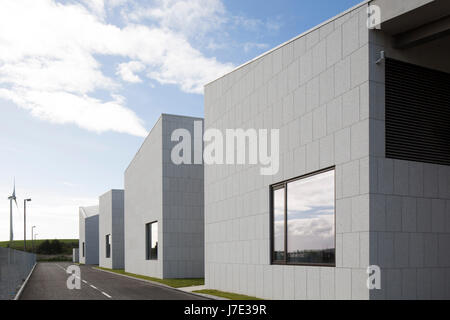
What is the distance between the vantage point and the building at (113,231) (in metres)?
48.4

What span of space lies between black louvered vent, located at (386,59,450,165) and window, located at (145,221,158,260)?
2081 centimetres

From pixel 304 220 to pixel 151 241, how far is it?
19593mm

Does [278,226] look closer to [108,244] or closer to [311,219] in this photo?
[311,219]

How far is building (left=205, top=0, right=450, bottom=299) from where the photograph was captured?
10.7m

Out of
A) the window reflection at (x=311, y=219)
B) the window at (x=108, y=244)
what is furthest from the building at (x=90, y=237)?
the window reflection at (x=311, y=219)

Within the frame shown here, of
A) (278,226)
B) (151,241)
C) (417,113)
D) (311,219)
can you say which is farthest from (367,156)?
(151,241)

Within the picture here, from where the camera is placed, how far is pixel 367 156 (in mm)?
10719

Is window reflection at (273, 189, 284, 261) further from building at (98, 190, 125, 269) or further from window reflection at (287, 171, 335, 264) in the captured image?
building at (98, 190, 125, 269)

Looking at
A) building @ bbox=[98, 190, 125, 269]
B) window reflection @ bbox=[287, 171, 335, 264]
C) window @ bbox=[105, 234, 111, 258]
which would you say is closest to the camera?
window reflection @ bbox=[287, 171, 335, 264]

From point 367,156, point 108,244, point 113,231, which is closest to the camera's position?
point 367,156

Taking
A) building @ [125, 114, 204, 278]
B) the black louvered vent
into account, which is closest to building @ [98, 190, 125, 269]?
building @ [125, 114, 204, 278]

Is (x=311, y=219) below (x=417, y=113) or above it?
below

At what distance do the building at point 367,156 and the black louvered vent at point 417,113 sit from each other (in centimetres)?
3
